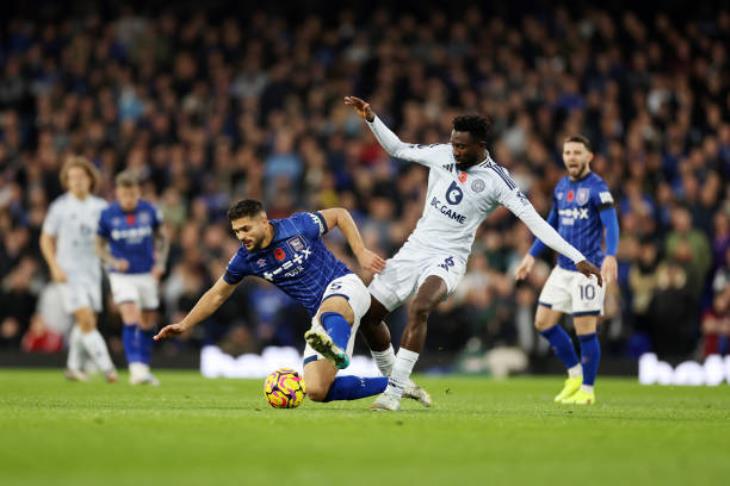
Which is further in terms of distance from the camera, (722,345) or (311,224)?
(722,345)

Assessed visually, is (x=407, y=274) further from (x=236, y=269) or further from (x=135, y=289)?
(x=135, y=289)

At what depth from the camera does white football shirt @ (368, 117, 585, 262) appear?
427 inches

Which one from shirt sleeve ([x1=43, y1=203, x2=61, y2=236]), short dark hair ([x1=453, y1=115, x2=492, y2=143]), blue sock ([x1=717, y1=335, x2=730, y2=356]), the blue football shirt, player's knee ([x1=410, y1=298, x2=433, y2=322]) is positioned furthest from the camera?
blue sock ([x1=717, y1=335, x2=730, y2=356])

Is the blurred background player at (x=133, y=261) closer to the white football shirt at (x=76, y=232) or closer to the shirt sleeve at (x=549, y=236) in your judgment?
the white football shirt at (x=76, y=232)

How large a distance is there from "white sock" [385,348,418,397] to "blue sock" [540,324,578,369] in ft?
10.8

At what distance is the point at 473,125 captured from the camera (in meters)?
10.7

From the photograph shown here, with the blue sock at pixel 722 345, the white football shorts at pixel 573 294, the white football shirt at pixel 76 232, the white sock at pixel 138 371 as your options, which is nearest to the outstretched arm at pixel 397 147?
the white football shorts at pixel 573 294

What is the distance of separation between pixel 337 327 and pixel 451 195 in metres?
1.61

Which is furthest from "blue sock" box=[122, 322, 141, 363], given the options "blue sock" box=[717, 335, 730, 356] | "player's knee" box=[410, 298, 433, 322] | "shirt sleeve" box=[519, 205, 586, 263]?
"blue sock" box=[717, 335, 730, 356]

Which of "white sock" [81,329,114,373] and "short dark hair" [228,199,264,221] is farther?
"white sock" [81,329,114,373]

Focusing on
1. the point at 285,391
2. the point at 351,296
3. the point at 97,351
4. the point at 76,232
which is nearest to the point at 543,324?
the point at 351,296

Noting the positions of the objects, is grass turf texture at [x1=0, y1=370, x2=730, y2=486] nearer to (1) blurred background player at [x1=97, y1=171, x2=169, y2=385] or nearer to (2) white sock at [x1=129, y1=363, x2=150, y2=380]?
(2) white sock at [x1=129, y1=363, x2=150, y2=380]

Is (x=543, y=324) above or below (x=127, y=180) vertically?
below

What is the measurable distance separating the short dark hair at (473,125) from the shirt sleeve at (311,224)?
1278 millimetres
